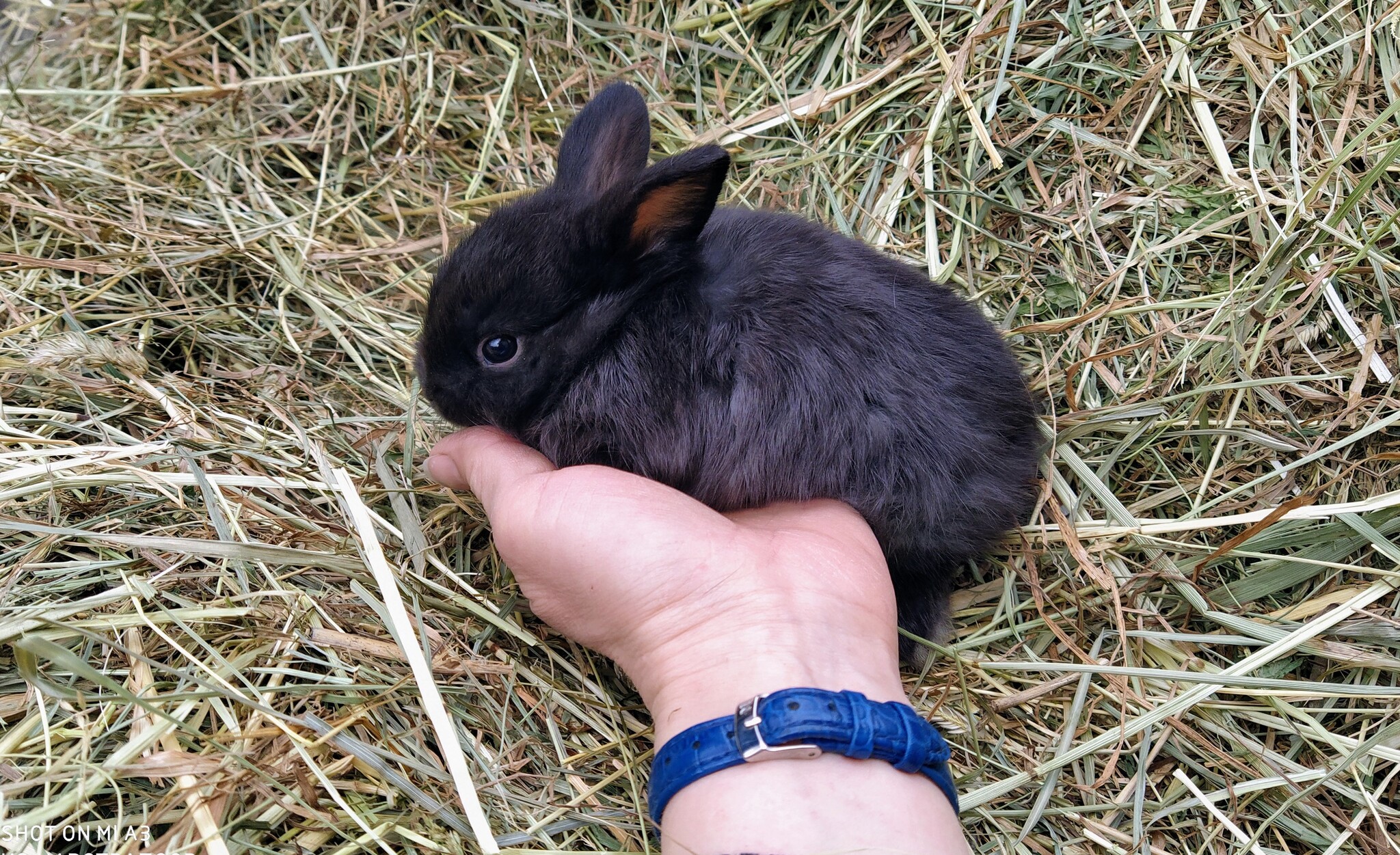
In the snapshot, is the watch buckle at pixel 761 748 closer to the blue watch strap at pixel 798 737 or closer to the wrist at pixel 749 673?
the blue watch strap at pixel 798 737

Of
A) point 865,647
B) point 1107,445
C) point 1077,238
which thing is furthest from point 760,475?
point 1077,238

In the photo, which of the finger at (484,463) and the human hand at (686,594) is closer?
the human hand at (686,594)

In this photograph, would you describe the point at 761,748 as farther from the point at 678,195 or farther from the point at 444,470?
the point at 678,195

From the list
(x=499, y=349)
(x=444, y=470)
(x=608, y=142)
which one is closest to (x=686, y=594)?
(x=444, y=470)

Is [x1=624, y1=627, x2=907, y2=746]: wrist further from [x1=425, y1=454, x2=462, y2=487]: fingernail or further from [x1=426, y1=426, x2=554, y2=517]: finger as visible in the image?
[x1=425, y1=454, x2=462, y2=487]: fingernail

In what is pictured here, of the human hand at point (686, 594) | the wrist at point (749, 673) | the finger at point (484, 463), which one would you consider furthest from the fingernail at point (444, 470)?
the wrist at point (749, 673)

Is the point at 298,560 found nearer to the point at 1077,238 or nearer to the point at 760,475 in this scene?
the point at 760,475
